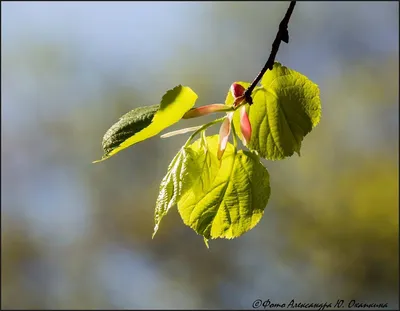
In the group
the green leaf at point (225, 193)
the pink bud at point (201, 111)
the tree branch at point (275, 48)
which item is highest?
the tree branch at point (275, 48)

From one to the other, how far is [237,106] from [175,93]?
0.17ft

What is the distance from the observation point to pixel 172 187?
333mm

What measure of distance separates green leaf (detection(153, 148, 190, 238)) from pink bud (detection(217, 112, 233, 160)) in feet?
0.08

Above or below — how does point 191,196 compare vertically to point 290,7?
below

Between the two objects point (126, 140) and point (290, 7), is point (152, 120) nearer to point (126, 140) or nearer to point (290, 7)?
point (126, 140)

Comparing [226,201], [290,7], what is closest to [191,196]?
[226,201]

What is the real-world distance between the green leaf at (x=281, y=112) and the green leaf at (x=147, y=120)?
5cm

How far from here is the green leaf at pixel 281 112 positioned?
372 mm

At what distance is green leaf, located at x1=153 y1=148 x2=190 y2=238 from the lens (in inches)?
12.9

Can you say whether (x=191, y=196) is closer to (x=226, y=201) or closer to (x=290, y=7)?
(x=226, y=201)

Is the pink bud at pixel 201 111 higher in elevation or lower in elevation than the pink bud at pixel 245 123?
higher

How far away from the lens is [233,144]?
37 centimetres

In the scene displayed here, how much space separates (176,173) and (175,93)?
49 mm

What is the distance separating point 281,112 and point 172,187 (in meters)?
0.10
